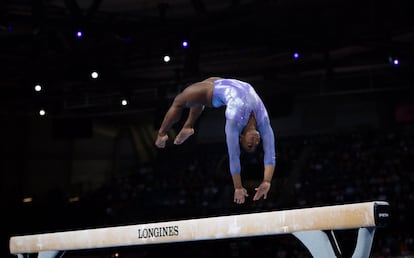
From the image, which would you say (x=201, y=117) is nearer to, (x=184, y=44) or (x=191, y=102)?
(x=184, y=44)

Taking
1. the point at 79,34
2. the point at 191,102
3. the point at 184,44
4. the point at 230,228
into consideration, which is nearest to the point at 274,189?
the point at 184,44

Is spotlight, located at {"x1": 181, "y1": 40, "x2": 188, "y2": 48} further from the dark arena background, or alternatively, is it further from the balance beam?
the balance beam

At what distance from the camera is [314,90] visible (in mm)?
17078

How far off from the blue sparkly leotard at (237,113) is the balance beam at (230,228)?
687mm

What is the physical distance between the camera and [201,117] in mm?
16469

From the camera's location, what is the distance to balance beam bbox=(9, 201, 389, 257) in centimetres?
517

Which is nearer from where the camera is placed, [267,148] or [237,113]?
[237,113]

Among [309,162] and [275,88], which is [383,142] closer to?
[309,162]

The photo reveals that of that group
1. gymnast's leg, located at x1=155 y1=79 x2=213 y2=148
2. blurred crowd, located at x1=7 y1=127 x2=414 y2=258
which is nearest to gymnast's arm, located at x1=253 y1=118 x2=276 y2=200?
gymnast's leg, located at x1=155 y1=79 x2=213 y2=148

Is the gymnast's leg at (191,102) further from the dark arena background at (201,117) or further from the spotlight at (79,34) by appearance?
the spotlight at (79,34)

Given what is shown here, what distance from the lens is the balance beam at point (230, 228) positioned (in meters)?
5.17

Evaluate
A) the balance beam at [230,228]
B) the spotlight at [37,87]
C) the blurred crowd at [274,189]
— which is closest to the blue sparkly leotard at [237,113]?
the balance beam at [230,228]

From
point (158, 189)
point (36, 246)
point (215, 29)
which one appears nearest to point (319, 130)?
point (158, 189)

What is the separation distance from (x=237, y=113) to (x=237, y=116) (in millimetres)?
29
